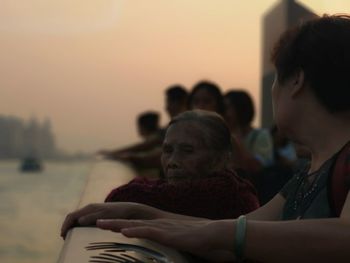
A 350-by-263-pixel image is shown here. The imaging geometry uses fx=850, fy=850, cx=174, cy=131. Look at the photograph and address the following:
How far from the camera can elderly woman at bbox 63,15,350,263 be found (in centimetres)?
153

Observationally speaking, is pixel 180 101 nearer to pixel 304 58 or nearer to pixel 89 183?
pixel 89 183

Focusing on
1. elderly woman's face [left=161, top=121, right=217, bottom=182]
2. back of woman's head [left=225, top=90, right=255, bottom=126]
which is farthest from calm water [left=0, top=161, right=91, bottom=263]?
elderly woman's face [left=161, top=121, right=217, bottom=182]

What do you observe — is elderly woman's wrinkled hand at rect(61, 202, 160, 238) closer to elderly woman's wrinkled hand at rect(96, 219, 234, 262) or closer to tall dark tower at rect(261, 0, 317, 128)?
elderly woman's wrinkled hand at rect(96, 219, 234, 262)

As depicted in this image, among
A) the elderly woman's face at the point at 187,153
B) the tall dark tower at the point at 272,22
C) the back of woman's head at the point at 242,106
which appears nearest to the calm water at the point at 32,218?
the tall dark tower at the point at 272,22

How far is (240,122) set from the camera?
17.8 ft

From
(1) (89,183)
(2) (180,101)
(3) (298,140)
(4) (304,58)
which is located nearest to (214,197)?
(3) (298,140)

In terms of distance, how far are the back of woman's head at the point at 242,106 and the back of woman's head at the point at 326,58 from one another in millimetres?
3583

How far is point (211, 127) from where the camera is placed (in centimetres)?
246

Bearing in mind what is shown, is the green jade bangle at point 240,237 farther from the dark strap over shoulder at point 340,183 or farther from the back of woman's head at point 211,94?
the back of woman's head at point 211,94

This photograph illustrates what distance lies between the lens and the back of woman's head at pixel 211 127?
2463 millimetres

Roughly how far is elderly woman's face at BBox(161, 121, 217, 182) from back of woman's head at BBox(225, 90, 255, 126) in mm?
2889

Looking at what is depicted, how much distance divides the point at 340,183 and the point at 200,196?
0.59 m

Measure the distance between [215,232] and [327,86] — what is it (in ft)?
1.38

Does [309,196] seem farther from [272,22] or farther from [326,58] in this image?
[272,22]
